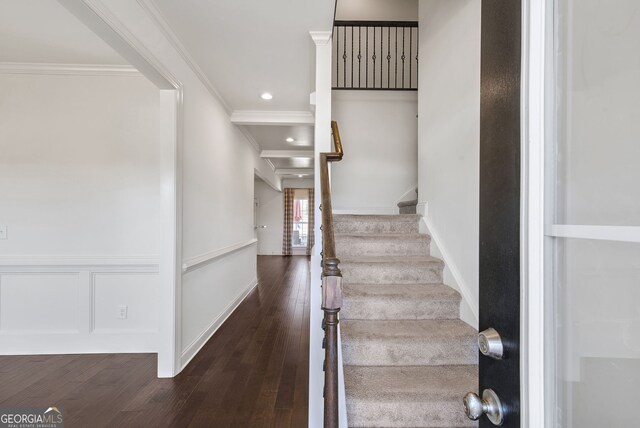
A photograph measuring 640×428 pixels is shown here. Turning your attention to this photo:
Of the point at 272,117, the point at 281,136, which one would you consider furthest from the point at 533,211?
the point at 281,136

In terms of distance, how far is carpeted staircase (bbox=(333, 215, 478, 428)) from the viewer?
1.42 meters

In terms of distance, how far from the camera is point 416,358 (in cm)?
169

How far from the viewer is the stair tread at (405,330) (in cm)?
171

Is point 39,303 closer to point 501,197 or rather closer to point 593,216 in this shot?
point 501,197

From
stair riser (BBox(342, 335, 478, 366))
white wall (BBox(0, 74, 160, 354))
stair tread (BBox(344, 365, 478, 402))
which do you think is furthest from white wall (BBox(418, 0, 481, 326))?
white wall (BBox(0, 74, 160, 354))

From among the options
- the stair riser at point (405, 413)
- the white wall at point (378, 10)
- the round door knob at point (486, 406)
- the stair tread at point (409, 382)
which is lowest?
the stair riser at point (405, 413)

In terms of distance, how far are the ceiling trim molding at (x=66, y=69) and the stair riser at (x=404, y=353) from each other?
3.12 metres

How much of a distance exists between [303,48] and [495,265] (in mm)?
2398

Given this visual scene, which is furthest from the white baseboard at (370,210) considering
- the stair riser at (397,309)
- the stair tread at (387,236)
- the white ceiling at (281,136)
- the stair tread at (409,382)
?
the stair tread at (409,382)

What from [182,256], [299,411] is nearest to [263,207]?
[182,256]

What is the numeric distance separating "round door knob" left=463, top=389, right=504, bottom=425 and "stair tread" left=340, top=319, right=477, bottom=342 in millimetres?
1153

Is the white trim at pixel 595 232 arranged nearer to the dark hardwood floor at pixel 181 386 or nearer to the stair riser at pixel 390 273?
the stair riser at pixel 390 273

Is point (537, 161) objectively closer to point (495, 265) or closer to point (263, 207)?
point (495, 265)

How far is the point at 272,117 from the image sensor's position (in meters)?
3.78
